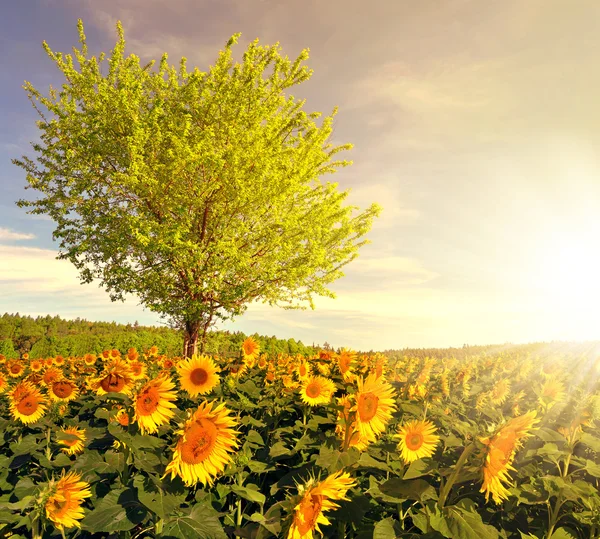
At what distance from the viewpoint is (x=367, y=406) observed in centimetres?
259

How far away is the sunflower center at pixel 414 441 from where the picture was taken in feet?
9.36

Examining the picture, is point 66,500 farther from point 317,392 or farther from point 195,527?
point 317,392

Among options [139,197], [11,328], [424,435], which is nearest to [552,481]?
[424,435]

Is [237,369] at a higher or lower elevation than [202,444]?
higher

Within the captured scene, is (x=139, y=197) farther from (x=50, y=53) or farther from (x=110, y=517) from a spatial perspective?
(x=110, y=517)

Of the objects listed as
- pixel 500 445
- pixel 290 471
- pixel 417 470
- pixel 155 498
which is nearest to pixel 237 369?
pixel 290 471

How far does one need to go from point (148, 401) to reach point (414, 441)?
1.75m

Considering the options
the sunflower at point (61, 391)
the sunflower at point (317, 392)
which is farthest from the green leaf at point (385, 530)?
the sunflower at point (61, 391)

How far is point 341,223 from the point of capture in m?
20.0

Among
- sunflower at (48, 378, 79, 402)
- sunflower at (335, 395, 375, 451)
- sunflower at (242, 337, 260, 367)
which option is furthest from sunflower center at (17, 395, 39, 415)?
sunflower at (335, 395, 375, 451)

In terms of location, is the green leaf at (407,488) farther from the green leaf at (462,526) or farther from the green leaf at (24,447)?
the green leaf at (24,447)

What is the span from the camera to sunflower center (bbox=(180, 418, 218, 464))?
7.79ft

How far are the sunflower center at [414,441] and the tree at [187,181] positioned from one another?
12202mm

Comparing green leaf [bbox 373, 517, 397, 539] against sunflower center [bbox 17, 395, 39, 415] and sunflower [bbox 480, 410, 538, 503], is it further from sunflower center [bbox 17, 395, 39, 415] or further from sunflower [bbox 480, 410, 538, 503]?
sunflower center [bbox 17, 395, 39, 415]
